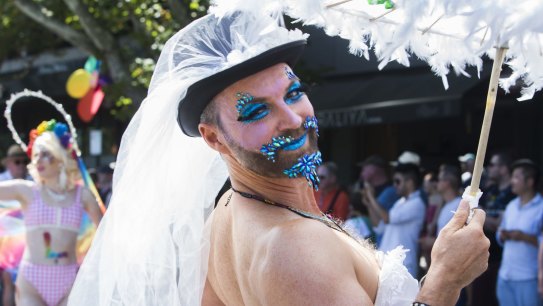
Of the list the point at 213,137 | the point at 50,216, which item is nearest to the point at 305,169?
the point at 213,137

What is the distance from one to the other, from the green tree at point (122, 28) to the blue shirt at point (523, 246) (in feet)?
13.5

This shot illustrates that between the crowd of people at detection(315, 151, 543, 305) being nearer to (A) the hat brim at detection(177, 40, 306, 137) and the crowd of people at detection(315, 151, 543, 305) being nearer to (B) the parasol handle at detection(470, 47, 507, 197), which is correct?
(A) the hat brim at detection(177, 40, 306, 137)

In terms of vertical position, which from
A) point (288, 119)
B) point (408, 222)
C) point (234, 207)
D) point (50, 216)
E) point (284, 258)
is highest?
point (288, 119)

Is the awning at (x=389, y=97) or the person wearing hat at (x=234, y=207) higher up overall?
the person wearing hat at (x=234, y=207)

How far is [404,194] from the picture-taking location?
816 cm

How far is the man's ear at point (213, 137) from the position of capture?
2.69 metres

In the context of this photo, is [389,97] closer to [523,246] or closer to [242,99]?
[523,246]

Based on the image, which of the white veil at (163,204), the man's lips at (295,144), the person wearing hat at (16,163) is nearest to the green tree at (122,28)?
the person wearing hat at (16,163)

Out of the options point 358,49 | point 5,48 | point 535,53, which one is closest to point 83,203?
point 358,49

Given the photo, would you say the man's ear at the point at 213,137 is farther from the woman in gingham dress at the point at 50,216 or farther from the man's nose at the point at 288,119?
the woman in gingham dress at the point at 50,216

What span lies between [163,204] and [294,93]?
2.06ft

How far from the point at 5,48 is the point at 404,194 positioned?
8.86 m

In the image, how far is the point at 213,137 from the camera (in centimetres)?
273

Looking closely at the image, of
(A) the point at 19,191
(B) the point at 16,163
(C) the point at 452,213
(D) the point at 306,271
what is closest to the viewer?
(D) the point at 306,271
